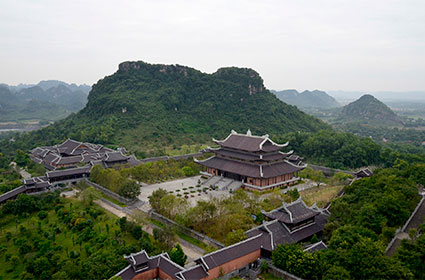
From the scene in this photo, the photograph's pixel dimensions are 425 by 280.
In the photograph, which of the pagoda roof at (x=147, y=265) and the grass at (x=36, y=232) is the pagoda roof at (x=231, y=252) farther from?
the grass at (x=36, y=232)

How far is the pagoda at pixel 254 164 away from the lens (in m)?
38.1

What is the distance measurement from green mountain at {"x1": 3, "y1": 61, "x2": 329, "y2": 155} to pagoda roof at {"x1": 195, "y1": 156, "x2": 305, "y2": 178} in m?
25.0

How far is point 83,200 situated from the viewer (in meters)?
32.6

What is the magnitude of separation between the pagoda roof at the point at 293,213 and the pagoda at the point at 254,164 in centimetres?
1229

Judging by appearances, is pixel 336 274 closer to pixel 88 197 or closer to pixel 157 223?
pixel 157 223

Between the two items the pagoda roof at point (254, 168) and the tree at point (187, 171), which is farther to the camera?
the tree at point (187, 171)

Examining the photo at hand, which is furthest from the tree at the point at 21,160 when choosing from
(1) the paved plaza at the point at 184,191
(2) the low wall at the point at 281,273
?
(2) the low wall at the point at 281,273

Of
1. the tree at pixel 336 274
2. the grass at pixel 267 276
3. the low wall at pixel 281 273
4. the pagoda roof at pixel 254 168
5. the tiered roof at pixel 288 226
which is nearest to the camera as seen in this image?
the tree at pixel 336 274

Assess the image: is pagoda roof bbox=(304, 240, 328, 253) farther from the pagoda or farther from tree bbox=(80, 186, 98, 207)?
tree bbox=(80, 186, 98, 207)

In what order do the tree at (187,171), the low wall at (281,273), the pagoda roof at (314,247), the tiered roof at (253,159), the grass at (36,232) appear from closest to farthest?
the low wall at (281,273) → the pagoda roof at (314,247) → the grass at (36,232) → the tiered roof at (253,159) → the tree at (187,171)

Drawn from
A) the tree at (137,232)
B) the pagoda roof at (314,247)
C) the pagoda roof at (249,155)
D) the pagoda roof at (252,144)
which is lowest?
the tree at (137,232)

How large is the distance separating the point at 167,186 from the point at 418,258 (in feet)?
96.9

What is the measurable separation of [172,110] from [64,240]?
206ft

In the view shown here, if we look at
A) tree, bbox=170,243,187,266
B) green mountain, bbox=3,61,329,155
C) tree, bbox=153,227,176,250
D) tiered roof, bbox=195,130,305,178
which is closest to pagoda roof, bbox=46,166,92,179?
tiered roof, bbox=195,130,305,178
